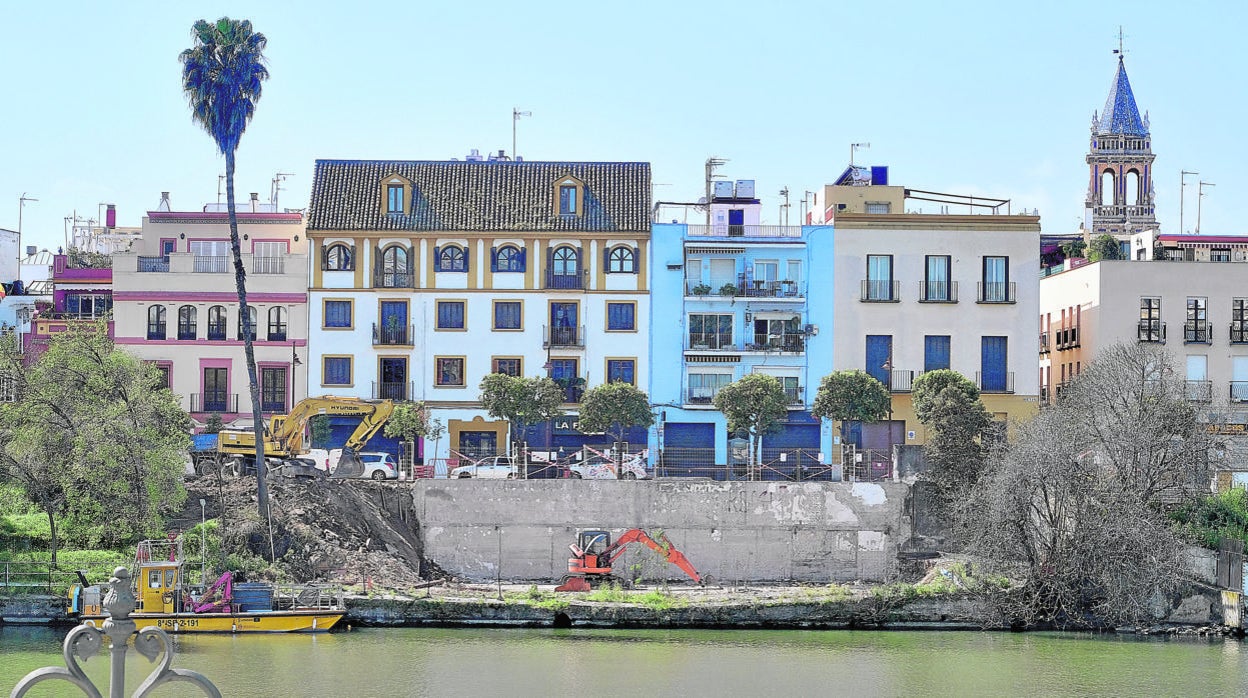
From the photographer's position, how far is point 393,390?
6312 cm

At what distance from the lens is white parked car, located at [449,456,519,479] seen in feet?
181

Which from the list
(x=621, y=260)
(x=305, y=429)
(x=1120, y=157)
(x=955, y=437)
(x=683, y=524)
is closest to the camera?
(x=683, y=524)

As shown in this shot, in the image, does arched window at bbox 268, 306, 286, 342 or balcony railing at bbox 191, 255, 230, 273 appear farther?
balcony railing at bbox 191, 255, 230, 273

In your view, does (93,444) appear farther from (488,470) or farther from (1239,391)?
(1239,391)

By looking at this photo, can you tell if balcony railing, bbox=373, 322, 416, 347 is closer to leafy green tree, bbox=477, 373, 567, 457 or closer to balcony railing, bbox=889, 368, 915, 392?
leafy green tree, bbox=477, 373, 567, 457

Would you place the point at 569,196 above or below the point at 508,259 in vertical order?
above

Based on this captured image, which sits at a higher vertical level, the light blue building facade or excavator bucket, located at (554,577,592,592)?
the light blue building facade

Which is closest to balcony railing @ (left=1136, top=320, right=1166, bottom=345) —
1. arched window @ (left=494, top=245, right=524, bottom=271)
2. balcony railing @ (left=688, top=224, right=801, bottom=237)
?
balcony railing @ (left=688, top=224, right=801, bottom=237)

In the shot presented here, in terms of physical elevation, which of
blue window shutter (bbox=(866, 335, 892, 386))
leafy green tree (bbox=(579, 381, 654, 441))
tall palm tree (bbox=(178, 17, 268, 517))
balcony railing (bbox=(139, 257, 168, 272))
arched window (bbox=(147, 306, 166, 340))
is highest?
tall palm tree (bbox=(178, 17, 268, 517))

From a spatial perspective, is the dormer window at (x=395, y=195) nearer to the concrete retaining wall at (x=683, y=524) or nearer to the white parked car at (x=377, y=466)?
the white parked car at (x=377, y=466)

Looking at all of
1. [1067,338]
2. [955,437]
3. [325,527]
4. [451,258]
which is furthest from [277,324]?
[1067,338]

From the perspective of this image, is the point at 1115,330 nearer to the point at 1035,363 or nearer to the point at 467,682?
the point at 1035,363

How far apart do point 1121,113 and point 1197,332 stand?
60.3m

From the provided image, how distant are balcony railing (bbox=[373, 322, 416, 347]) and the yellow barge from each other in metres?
19.6
